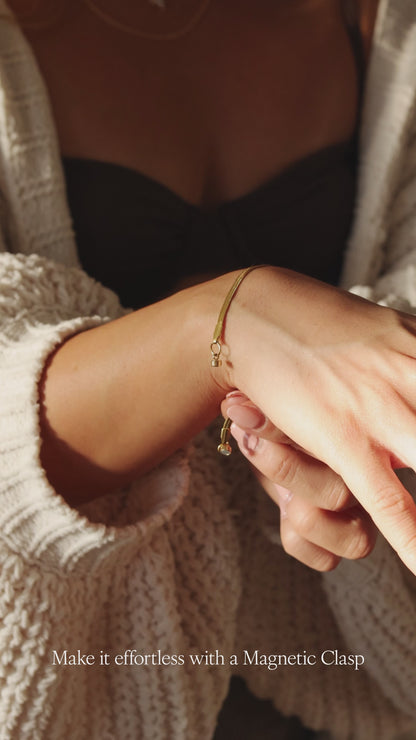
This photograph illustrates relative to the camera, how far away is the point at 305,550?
0.49 m

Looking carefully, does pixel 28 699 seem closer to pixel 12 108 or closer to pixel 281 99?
pixel 12 108

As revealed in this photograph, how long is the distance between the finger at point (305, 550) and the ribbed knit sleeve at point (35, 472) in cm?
9

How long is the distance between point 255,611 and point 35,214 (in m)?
0.43

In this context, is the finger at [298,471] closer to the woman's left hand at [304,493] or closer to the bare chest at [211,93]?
the woman's left hand at [304,493]

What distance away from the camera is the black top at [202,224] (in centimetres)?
63

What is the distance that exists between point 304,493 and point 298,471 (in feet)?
0.06

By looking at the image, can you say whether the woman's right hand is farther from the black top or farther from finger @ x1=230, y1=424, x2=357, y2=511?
the black top

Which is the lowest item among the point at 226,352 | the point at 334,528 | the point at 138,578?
the point at 138,578

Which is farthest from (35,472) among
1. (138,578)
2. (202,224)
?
(202,224)

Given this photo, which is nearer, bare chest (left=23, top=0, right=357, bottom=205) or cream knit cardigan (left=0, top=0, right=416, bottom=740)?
cream knit cardigan (left=0, top=0, right=416, bottom=740)

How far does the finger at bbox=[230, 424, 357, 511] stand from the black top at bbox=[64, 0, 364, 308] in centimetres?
27

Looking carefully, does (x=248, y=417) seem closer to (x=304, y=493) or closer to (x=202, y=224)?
(x=304, y=493)

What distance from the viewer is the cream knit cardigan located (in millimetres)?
456

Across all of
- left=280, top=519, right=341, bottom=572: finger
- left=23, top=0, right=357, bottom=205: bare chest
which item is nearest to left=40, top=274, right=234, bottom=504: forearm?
left=280, top=519, right=341, bottom=572: finger
